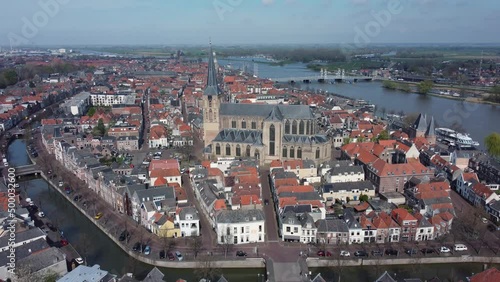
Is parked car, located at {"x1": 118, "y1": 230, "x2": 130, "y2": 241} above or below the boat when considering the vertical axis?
below

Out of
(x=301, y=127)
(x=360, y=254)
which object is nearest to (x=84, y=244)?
(x=360, y=254)

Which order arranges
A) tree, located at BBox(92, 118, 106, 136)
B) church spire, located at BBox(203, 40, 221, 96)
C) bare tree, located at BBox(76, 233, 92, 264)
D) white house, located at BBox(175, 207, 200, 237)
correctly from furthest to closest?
1. tree, located at BBox(92, 118, 106, 136)
2. church spire, located at BBox(203, 40, 221, 96)
3. white house, located at BBox(175, 207, 200, 237)
4. bare tree, located at BBox(76, 233, 92, 264)

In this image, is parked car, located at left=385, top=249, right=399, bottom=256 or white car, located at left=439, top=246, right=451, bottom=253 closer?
parked car, located at left=385, top=249, right=399, bottom=256

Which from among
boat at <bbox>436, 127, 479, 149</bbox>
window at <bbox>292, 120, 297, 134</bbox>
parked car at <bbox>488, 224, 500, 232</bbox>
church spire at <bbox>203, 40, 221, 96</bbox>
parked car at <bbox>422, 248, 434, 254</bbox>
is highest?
church spire at <bbox>203, 40, 221, 96</bbox>

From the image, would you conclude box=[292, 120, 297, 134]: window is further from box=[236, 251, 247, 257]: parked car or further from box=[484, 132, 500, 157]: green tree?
box=[484, 132, 500, 157]: green tree

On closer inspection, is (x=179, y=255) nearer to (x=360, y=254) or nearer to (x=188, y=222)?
(x=188, y=222)

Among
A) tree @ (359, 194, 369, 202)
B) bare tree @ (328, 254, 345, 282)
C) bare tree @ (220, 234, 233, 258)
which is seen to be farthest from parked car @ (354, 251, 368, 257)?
bare tree @ (220, 234, 233, 258)

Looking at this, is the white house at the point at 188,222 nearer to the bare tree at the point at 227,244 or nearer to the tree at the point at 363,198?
the bare tree at the point at 227,244

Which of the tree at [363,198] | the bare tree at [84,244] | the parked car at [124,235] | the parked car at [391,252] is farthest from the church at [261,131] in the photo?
the bare tree at [84,244]
